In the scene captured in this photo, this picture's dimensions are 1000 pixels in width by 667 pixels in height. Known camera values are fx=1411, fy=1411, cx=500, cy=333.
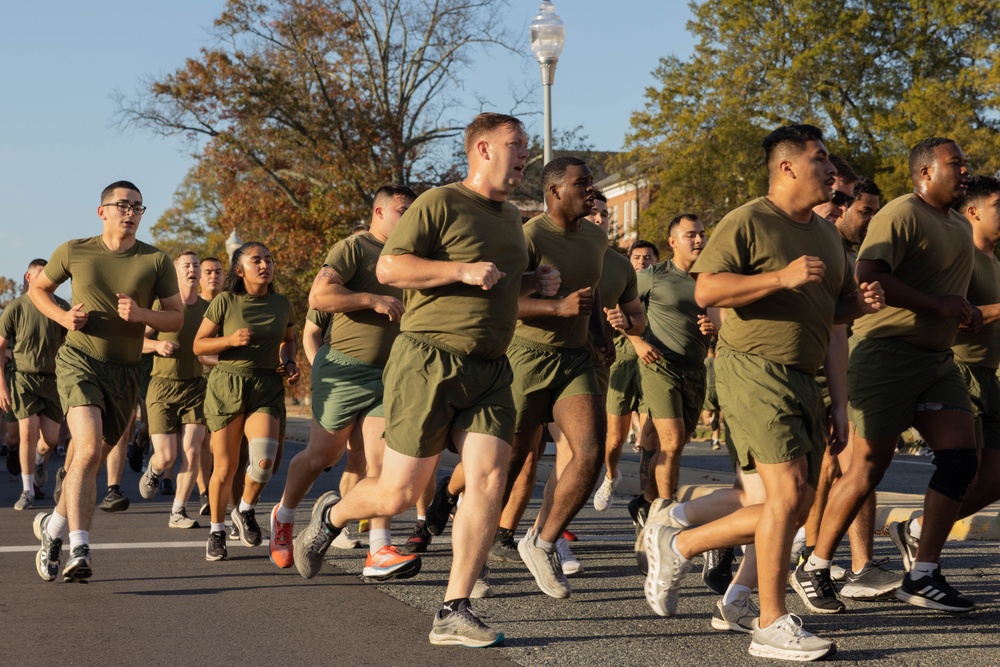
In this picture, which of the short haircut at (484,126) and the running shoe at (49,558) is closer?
the short haircut at (484,126)

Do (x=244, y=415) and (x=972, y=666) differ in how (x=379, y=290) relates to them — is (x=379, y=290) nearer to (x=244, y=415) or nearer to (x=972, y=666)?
(x=244, y=415)

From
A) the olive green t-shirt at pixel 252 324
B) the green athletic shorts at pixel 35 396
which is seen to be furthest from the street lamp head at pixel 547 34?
the olive green t-shirt at pixel 252 324

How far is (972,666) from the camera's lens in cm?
533

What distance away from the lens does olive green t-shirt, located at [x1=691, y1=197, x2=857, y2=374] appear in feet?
18.9

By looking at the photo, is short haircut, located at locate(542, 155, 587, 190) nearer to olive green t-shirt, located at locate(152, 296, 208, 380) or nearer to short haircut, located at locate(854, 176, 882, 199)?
short haircut, located at locate(854, 176, 882, 199)

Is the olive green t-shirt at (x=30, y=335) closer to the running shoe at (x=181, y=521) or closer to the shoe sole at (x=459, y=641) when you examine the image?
the running shoe at (x=181, y=521)

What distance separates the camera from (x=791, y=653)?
5.42 m

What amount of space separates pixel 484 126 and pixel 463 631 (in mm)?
2161

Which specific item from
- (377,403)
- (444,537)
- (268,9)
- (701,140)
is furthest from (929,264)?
(701,140)

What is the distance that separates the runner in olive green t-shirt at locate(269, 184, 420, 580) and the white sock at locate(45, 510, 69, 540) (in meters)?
1.11

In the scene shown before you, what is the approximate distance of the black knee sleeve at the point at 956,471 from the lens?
21.4 ft

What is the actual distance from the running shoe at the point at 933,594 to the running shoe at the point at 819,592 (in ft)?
1.05

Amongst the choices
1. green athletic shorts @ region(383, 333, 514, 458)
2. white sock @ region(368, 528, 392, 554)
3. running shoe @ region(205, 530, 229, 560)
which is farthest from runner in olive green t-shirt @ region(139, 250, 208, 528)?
green athletic shorts @ region(383, 333, 514, 458)

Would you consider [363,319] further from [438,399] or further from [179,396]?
[179,396]
